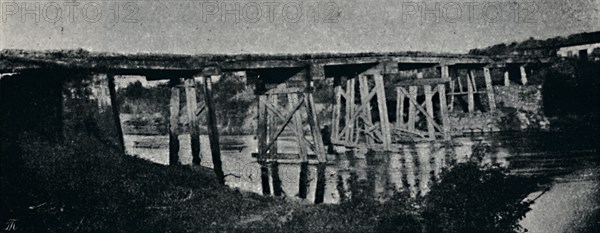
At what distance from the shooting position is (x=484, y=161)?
12.0m

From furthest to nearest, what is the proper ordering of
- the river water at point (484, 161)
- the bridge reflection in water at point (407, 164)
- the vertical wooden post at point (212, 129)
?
1. the bridge reflection in water at point (407, 164)
2. the vertical wooden post at point (212, 129)
3. the river water at point (484, 161)

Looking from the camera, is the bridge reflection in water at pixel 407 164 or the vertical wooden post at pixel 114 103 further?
the vertical wooden post at pixel 114 103

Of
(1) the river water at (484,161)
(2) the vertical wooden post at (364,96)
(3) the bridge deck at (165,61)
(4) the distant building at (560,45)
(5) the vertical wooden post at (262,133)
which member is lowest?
(1) the river water at (484,161)

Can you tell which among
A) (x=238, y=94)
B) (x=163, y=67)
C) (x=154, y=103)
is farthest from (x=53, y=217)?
(x=154, y=103)

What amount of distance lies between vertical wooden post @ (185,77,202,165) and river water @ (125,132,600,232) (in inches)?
33.5

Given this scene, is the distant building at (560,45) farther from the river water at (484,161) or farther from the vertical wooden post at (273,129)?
the vertical wooden post at (273,129)

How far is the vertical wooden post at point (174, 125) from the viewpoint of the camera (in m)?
11.1

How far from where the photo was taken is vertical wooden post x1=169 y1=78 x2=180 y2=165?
36.5 ft

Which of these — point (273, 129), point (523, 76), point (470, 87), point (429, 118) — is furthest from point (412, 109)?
point (523, 76)

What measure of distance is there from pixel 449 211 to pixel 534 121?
15644 millimetres

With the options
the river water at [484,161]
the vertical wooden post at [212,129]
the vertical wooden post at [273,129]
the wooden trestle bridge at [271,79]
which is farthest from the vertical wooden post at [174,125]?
the vertical wooden post at [273,129]

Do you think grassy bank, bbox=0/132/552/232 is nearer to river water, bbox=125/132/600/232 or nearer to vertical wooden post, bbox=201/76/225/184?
river water, bbox=125/132/600/232

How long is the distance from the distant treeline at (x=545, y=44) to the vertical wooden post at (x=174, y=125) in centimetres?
1255

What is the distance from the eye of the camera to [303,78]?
36.5ft
